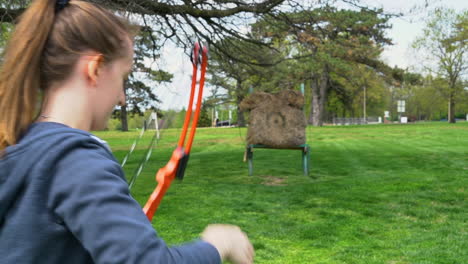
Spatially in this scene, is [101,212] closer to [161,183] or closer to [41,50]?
[41,50]

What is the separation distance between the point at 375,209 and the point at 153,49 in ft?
19.0

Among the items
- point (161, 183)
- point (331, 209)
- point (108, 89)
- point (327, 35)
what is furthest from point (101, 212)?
point (327, 35)

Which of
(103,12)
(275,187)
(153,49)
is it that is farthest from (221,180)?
(103,12)

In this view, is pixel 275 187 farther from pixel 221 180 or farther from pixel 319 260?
pixel 319 260

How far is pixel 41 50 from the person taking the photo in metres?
1.07

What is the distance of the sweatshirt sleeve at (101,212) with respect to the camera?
90 cm

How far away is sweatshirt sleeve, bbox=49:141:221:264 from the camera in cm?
90

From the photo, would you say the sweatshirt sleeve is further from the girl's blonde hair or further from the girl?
the girl's blonde hair

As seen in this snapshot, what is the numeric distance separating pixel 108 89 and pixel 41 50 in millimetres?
166

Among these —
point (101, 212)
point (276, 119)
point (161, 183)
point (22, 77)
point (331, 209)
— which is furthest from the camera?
point (276, 119)

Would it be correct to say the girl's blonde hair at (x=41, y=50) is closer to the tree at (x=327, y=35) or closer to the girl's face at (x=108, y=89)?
the girl's face at (x=108, y=89)

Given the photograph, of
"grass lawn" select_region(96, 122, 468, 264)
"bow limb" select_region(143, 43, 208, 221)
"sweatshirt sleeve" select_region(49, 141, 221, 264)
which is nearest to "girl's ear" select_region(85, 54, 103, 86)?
"sweatshirt sleeve" select_region(49, 141, 221, 264)

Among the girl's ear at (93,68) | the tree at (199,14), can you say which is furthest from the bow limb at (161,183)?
the tree at (199,14)

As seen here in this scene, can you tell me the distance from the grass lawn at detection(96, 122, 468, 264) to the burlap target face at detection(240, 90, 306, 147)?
0.73 m
